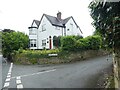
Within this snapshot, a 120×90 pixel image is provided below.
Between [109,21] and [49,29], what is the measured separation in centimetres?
3092

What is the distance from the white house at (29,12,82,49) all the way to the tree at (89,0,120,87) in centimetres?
2788

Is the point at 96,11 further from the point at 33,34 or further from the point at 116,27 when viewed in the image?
the point at 33,34

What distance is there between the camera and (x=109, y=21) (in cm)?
753

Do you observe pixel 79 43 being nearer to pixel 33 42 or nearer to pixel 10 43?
pixel 10 43

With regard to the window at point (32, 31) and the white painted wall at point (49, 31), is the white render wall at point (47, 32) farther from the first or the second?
the window at point (32, 31)

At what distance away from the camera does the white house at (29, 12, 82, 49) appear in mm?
37781

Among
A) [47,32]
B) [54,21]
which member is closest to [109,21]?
[47,32]

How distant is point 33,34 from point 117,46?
34708 millimetres

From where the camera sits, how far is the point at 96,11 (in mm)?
8211

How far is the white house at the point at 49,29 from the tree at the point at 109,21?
27877 mm

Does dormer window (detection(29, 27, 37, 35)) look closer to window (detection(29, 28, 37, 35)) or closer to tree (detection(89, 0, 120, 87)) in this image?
window (detection(29, 28, 37, 35))

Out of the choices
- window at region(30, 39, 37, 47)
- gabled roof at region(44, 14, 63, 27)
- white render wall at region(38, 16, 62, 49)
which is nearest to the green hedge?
white render wall at region(38, 16, 62, 49)

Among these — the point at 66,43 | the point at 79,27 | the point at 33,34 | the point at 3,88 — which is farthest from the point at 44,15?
the point at 3,88

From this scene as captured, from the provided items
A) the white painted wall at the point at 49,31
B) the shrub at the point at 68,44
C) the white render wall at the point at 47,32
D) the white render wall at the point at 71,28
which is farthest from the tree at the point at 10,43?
the white render wall at the point at 71,28
